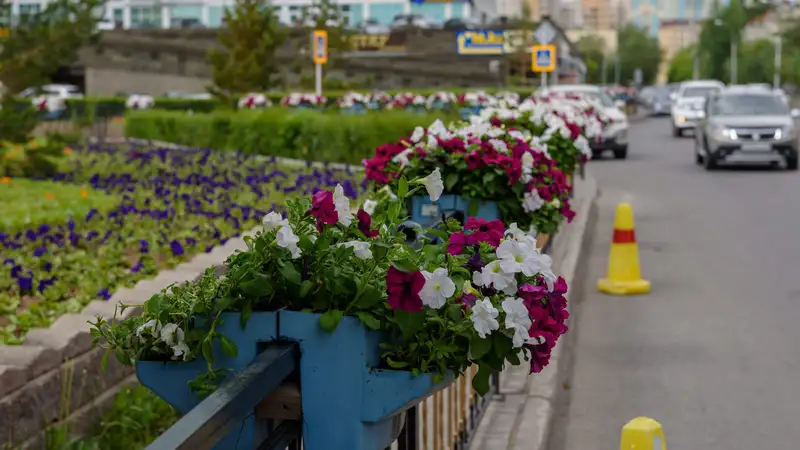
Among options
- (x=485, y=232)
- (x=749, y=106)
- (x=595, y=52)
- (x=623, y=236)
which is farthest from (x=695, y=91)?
(x=595, y=52)

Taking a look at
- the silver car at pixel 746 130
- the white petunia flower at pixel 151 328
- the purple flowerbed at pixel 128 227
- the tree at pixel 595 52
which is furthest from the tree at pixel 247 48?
the tree at pixel 595 52

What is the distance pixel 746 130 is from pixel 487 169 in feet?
67.2

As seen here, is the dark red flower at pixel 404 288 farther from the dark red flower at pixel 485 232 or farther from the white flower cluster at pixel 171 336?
the dark red flower at pixel 485 232

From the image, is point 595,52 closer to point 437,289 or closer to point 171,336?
point 437,289

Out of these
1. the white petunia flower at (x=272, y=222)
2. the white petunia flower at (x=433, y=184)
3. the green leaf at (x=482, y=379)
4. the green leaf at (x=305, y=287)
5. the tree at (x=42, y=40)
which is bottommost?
the green leaf at (x=482, y=379)

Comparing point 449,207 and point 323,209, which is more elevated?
point 323,209

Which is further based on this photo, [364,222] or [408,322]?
[364,222]

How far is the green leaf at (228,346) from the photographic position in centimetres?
326

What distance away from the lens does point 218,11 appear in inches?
4075

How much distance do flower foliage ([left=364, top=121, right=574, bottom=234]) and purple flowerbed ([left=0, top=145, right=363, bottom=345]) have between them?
6.14ft

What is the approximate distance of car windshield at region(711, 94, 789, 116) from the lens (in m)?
28.1

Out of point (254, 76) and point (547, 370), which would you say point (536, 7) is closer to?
point (254, 76)

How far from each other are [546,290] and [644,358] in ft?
18.4

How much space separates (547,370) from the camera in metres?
7.95
